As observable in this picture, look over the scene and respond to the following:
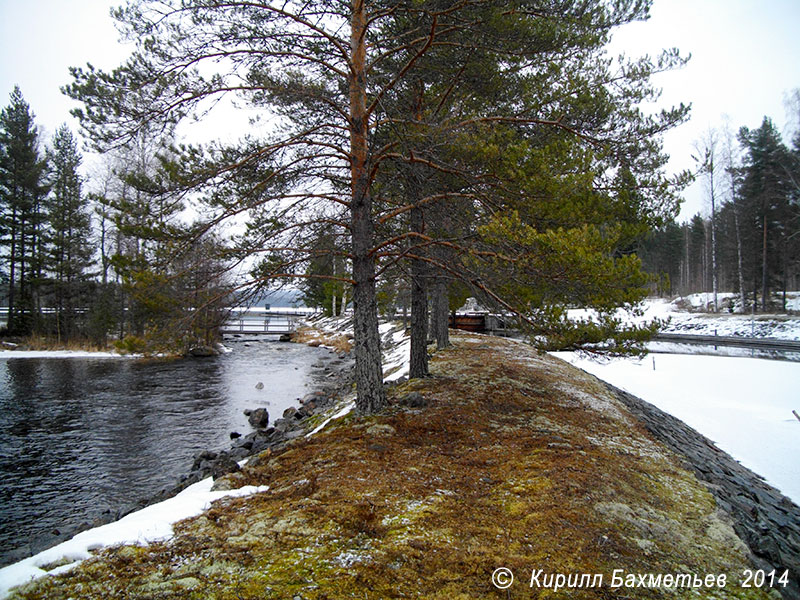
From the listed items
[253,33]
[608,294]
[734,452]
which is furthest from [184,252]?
[734,452]

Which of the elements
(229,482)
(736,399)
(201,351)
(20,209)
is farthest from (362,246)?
(20,209)

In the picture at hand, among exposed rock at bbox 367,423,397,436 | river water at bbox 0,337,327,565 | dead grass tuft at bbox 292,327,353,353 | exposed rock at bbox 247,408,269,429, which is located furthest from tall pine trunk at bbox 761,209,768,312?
exposed rock at bbox 367,423,397,436

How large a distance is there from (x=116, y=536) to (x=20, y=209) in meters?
29.4

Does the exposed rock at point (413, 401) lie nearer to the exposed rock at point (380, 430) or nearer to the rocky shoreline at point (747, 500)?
the exposed rock at point (380, 430)

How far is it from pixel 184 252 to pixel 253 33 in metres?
3.13

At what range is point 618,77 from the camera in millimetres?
7527

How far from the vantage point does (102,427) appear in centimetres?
995

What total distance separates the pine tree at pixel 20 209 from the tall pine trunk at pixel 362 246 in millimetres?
26247

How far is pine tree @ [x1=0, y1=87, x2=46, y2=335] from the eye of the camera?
78.6ft

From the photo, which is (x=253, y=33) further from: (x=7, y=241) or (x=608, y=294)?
(x=7, y=241)

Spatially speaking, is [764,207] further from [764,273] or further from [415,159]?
[415,159]

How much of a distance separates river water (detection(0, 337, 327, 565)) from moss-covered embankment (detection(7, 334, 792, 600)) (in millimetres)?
3197

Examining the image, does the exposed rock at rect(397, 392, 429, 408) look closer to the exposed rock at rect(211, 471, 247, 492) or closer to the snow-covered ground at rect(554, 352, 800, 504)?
the snow-covered ground at rect(554, 352, 800, 504)

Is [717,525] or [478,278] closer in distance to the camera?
[717,525]
